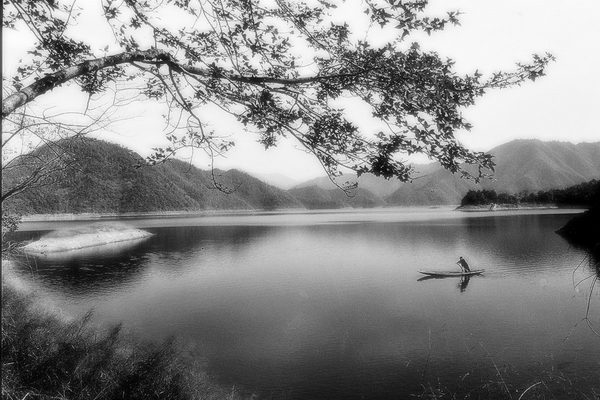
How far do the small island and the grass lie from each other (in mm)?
31844

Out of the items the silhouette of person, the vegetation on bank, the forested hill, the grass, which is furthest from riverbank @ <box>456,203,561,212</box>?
the grass

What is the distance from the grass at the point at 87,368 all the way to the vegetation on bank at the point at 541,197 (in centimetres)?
13069

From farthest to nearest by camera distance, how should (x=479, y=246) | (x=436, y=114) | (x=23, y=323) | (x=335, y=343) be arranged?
(x=479, y=246) → (x=335, y=343) → (x=23, y=323) → (x=436, y=114)

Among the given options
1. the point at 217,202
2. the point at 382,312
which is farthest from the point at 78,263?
the point at 217,202

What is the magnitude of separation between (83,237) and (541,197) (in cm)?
14137

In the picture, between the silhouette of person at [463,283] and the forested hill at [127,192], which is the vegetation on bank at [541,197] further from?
the silhouette of person at [463,283]

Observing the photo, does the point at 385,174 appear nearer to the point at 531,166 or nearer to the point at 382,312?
the point at 382,312

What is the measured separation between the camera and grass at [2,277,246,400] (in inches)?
278

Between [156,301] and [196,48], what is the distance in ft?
60.9

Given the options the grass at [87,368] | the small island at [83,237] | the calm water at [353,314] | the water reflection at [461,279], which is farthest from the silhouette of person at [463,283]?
the small island at [83,237]

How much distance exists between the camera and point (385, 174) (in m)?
4.47

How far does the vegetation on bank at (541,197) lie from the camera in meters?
117

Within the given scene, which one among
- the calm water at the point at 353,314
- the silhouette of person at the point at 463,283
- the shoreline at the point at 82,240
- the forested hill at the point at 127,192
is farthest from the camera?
the forested hill at the point at 127,192

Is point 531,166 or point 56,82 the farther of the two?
point 531,166
